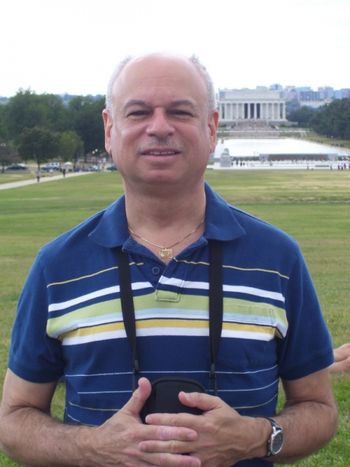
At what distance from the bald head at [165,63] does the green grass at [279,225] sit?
2990 mm

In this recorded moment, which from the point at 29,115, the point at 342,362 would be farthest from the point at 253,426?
the point at 29,115

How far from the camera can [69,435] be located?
2674 mm

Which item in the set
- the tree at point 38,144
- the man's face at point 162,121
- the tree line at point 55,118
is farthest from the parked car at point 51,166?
the man's face at point 162,121

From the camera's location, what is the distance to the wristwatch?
2.66 m

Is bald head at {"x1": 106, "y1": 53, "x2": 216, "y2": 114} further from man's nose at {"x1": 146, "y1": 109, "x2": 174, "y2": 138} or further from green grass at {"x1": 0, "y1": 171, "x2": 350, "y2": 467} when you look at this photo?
green grass at {"x1": 0, "y1": 171, "x2": 350, "y2": 467}

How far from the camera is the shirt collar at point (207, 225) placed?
2.77 m

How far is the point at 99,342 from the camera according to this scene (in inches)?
105

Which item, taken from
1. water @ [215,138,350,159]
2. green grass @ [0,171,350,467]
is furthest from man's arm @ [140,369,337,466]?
water @ [215,138,350,159]

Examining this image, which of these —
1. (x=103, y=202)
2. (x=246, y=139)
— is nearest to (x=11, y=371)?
(x=103, y=202)

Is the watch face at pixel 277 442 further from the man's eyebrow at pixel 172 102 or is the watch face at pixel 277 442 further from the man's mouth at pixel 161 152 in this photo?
the man's eyebrow at pixel 172 102

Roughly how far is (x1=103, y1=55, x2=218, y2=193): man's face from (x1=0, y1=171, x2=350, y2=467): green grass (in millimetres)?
2966

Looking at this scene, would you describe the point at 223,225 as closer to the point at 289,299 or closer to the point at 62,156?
the point at 289,299

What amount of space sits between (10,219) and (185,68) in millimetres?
27243

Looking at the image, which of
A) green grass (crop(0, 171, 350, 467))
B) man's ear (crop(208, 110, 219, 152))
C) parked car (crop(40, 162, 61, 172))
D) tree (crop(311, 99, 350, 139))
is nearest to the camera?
man's ear (crop(208, 110, 219, 152))
